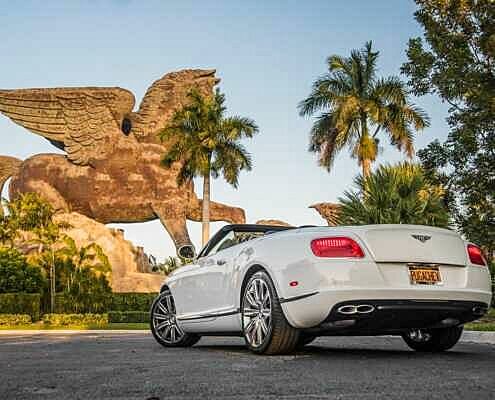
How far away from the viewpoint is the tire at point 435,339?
7.60m

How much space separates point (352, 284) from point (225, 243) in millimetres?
2410

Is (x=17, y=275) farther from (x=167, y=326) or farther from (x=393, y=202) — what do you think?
(x=167, y=326)

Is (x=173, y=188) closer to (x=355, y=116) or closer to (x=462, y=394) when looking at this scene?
(x=355, y=116)

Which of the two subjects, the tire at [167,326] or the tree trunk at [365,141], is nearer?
the tire at [167,326]

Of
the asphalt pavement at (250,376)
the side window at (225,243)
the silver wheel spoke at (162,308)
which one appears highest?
the side window at (225,243)

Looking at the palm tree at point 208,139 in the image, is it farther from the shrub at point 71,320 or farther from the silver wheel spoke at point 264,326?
the silver wheel spoke at point 264,326

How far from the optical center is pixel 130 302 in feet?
132

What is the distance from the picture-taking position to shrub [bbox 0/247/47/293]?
40688mm

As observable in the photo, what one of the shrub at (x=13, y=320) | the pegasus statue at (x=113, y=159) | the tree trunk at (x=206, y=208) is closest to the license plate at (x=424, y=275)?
the shrub at (x=13, y=320)

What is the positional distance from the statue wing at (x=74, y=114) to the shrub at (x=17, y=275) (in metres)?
10.6

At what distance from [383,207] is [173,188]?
75.8ft

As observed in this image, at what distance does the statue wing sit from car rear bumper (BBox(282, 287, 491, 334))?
147ft

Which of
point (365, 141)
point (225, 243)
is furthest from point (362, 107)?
point (225, 243)

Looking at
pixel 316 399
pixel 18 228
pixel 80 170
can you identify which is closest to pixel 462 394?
pixel 316 399
